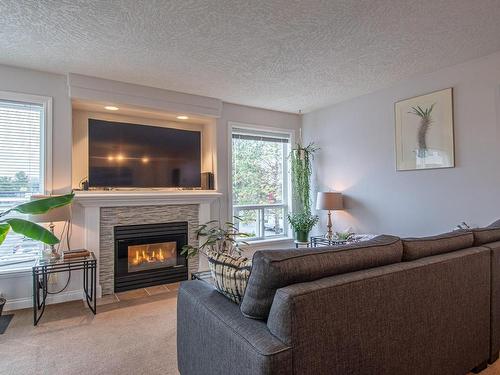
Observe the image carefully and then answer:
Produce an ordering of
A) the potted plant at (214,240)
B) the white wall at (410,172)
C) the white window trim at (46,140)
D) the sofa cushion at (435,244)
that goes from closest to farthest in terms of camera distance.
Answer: the sofa cushion at (435,244) < the white wall at (410,172) < the white window trim at (46,140) < the potted plant at (214,240)

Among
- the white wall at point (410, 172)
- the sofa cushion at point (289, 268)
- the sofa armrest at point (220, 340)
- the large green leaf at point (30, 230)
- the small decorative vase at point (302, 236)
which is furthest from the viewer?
the small decorative vase at point (302, 236)

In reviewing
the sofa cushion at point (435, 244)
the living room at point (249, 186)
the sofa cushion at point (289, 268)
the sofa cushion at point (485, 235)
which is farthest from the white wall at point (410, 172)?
the sofa cushion at point (289, 268)

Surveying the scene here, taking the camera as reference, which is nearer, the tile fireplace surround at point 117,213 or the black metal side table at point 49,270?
the black metal side table at point 49,270

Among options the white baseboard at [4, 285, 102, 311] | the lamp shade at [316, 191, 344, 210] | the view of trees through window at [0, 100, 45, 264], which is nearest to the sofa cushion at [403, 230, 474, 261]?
the lamp shade at [316, 191, 344, 210]

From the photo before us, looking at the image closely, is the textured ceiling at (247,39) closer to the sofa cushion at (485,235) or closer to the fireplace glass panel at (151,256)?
the sofa cushion at (485,235)

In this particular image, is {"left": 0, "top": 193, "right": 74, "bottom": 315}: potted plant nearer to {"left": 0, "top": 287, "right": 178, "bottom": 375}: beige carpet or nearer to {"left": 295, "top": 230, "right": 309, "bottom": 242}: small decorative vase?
{"left": 0, "top": 287, "right": 178, "bottom": 375}: beige carpet

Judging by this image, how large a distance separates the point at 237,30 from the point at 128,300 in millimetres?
3033

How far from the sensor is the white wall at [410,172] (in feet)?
10.0

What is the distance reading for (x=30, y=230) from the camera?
264cm

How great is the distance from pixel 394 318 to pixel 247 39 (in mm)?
2403

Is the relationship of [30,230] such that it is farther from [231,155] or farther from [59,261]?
[231,155]

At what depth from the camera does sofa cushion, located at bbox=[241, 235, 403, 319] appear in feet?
4.24

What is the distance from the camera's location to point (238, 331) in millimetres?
1291

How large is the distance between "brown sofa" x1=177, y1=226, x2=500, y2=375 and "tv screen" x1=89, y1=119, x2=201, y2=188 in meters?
2.53
